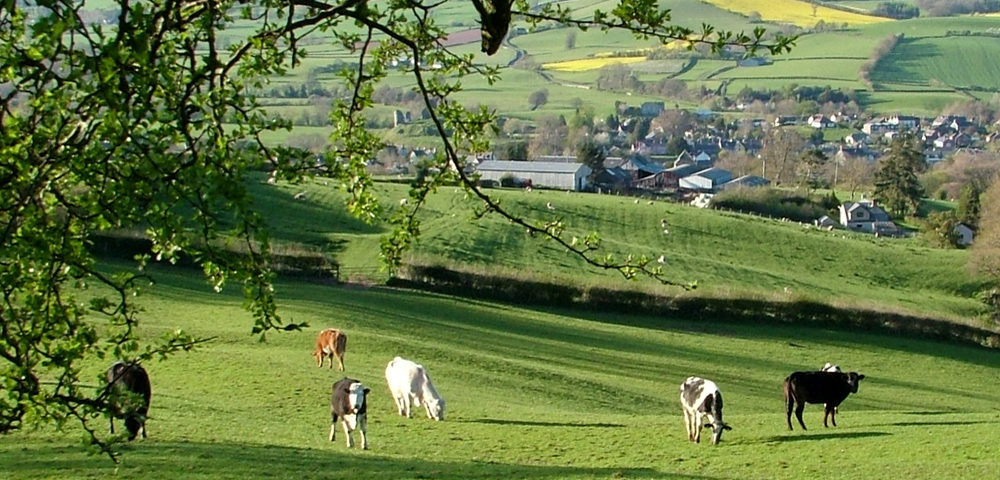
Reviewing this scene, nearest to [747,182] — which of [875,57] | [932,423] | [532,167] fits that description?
[532,167]

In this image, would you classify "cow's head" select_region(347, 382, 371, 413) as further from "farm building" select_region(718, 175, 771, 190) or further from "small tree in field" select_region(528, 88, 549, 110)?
"small tree in field" select_region(528, 88, 549, 110)

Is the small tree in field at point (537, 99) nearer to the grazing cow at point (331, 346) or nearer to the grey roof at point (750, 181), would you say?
the grey roof at point (750, 181)

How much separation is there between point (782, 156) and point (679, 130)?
125 ft

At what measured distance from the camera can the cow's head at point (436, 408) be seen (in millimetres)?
21109

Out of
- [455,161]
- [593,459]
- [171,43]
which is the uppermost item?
[171,43]

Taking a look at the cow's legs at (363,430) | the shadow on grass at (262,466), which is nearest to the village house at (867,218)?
the cow's legs at (363,430)

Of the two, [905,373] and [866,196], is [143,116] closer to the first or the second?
[905,373]

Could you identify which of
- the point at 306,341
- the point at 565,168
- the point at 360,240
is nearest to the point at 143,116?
the point at 306,341

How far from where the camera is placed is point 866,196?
112812 mm

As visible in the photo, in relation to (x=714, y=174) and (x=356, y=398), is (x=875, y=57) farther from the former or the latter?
(x=356, y=398)

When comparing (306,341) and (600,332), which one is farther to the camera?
(600,332)

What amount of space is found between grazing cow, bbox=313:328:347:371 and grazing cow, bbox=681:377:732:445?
9.54 m

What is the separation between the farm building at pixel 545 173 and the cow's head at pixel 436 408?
78.4 metres

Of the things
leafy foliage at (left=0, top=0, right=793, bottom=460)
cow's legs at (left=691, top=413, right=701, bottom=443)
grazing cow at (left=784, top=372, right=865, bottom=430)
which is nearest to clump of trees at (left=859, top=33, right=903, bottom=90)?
grazing cow at (left=784, top=372, right=865, bottom=430)
